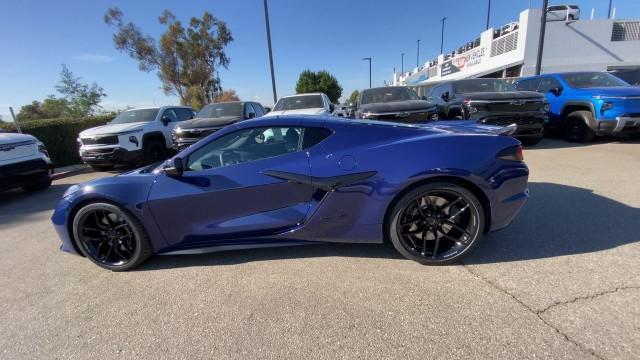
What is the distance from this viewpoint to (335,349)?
1.86m

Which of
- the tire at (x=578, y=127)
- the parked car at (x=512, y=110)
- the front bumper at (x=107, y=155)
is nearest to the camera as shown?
the parked car at (x=512, y=110)

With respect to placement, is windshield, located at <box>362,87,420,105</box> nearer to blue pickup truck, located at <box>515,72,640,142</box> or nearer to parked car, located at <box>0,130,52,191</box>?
blue pickup truck, located at <box>515,72,640,142</box>

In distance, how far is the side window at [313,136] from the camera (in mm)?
2652

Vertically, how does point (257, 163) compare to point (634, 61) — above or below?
below

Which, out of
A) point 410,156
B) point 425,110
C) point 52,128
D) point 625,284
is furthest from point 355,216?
point 52,128

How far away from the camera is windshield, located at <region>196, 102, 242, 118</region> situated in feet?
29.7

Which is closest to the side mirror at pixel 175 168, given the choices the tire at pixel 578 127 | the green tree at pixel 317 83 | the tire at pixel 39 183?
the tire at pixel 39 183

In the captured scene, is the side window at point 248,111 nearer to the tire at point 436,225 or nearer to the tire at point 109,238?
the tire at point 109,238

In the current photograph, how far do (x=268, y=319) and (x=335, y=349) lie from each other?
0.54 meters

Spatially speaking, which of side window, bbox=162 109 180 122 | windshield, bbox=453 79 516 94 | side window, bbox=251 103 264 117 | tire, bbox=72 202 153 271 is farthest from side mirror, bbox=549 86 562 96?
side window, bbox=162 109 180 122

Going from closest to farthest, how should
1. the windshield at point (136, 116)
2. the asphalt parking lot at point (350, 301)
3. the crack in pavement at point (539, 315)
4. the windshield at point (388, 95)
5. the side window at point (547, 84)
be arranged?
the crack in pavement at point (539, 315), the asphalt parking lot at point (350, 301), the side window at point (547, 84), the windshield at point (388, 95), the windshield at point (136, 116)

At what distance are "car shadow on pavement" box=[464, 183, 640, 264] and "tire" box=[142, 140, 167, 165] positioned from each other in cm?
792

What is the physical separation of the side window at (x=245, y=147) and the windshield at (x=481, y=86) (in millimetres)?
7159

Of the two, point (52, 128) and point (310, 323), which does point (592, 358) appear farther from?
point (52, 128)
